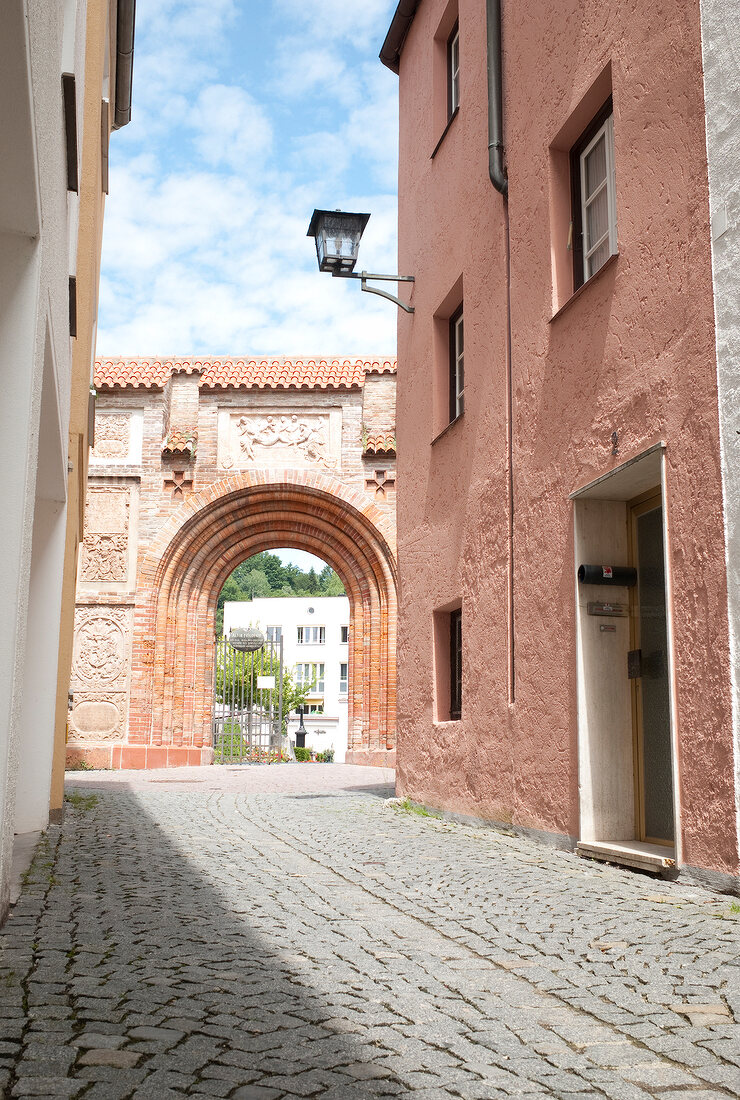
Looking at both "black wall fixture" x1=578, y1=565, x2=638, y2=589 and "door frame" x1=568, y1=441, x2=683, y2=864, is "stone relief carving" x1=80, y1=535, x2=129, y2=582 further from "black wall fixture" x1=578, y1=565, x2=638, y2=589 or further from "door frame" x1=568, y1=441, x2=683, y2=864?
"black wall fixture" x1=578, y1=565, x2=638, y2=589

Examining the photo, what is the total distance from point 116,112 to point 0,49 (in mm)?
11100

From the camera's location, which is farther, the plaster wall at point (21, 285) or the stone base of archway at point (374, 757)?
the stone base of archway at point (374, 757)

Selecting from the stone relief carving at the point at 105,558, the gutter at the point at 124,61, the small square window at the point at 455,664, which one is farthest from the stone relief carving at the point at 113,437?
the small square window at the point at 455,664

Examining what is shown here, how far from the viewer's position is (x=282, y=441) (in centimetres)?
2112

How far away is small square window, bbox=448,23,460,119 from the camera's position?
1048cm

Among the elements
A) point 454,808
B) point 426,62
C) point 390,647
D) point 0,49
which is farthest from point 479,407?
point 390,647

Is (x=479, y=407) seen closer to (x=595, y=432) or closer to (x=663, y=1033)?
(x=595, y=432)

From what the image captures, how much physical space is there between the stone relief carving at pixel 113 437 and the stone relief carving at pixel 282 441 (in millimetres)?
1855

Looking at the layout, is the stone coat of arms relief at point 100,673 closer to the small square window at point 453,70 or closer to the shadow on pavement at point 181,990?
the small square window at point 453,70

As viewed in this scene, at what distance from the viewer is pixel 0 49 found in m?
2.86

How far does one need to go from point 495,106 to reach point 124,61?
5442mm

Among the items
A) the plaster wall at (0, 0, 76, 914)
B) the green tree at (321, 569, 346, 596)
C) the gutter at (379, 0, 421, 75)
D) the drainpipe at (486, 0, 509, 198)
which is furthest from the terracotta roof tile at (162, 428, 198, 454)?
the green tree at (321, 569, 346, 596)

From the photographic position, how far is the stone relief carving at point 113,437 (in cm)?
2059

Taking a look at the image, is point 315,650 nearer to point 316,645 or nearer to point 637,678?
point 316,645
